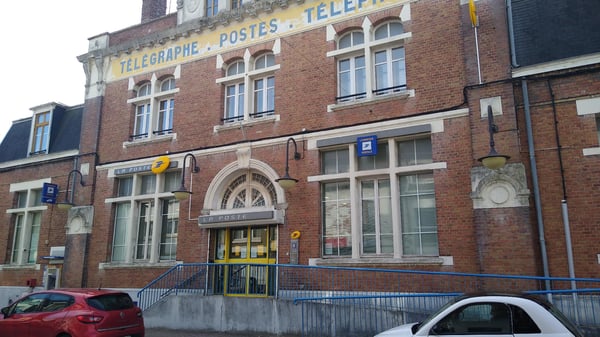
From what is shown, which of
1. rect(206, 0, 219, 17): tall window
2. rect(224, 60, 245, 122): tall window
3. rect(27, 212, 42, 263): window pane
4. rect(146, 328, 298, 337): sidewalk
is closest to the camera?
rect(146, 328, 298, 337): sidewalk

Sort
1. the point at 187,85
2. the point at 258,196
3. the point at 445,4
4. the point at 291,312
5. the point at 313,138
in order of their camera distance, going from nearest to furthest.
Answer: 1. the point at 291,312
2. the point at 445,4
3. the point at 313,138
4. the point at 258,196
5. the point at 187,85

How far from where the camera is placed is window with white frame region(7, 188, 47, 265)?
65.6 ft

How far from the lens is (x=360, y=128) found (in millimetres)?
13641

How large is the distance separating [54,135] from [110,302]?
13.2m

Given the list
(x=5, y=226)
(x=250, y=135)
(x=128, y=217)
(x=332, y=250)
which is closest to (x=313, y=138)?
(x=250, y=135)

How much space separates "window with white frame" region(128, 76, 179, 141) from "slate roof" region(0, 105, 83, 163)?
10.7 ft

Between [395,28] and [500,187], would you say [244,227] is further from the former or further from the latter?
[500,187]

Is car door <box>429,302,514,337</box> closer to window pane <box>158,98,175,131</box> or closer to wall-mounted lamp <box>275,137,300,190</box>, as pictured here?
wall-mounted lamp <box>275,137,300,190</box>

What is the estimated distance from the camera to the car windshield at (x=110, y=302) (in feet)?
32.8

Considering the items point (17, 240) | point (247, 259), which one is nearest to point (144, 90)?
point (247, 259)

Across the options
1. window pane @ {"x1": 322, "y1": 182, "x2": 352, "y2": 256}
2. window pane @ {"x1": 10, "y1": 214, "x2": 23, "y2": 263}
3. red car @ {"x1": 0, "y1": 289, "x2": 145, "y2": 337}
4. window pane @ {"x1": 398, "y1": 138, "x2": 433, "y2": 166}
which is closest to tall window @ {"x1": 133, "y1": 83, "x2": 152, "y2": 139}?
window pane @ {"x1": 10, "y1": 214, "x2": 23, "y2": 263}

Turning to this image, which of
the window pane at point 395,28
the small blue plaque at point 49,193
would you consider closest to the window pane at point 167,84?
the small blue plaque at point 49,193

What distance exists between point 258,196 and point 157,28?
8219 millimetres

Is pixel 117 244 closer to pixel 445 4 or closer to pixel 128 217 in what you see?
pixel 128 217
